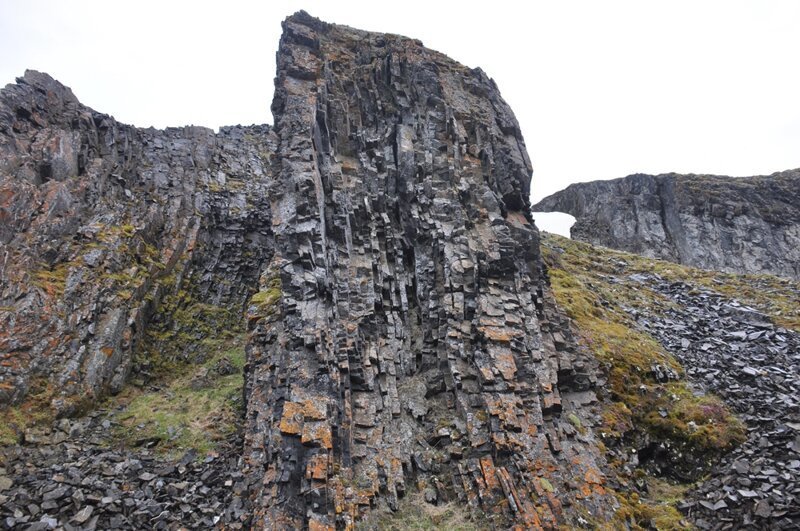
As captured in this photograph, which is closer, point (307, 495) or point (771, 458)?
point (307, 495)

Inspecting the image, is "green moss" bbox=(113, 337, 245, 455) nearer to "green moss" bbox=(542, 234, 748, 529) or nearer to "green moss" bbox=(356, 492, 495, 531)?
"green moss" bbox=(356, 492, 495, 531)

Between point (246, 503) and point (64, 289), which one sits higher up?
point (64, 289)

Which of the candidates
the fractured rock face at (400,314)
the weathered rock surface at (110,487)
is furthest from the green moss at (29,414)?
the fractured rock face at (400,314)

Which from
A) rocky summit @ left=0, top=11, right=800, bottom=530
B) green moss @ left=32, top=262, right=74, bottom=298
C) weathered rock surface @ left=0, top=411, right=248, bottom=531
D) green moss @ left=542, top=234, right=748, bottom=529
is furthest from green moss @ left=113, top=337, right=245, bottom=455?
green moss @ left=542, top=234, right=748, bottom=529

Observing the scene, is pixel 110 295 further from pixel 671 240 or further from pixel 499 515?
pixel 671 240

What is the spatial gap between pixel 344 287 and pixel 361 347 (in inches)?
101

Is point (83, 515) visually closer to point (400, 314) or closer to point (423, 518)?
point (423, 518)

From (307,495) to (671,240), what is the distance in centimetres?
4627

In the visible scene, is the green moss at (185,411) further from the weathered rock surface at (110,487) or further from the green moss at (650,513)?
the green moss at (650,513)

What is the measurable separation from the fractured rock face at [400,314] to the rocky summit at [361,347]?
0.09 m

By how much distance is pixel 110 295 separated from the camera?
21.3 metres

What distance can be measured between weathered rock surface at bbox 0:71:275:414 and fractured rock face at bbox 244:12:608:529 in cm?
752

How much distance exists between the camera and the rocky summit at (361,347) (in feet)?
43.1

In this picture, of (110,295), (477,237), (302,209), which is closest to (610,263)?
(477,237)
